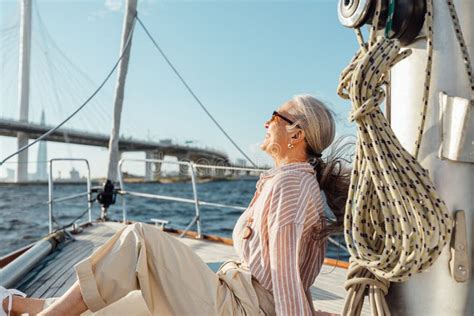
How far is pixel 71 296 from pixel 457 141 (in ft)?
3.11

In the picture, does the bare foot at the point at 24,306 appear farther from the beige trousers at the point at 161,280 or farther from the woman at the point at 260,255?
the beige trousers at the point at 161,280

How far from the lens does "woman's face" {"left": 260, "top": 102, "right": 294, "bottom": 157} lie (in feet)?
4.01

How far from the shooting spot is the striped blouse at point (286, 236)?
1.04m

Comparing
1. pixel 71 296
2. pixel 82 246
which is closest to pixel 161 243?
pixel 71 296

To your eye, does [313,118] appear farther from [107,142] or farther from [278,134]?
[107,142]

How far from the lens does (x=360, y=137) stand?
829mm

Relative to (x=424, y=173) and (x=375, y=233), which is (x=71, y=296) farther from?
(x=424, y=173)

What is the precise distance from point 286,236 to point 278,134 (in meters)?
0.31

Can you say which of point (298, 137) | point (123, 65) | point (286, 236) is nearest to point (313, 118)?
point (298, 137)

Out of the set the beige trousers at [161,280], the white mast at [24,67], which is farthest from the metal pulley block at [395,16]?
the white mast at [24,67]

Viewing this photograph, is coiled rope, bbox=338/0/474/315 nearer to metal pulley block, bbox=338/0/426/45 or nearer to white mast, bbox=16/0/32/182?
metal pulley block, bbox=338/0/426/45

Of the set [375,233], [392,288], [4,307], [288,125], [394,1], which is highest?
[394,1]

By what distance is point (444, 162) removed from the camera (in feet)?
2.67

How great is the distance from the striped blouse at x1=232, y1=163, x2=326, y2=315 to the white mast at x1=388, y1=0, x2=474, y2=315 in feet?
0.93
